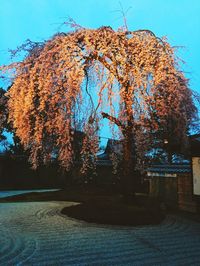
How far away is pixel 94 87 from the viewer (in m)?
7.84

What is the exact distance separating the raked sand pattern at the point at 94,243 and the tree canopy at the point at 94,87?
2002 millimetres

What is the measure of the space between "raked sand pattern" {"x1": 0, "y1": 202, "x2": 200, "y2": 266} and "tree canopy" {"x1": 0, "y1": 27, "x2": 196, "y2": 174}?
200cm

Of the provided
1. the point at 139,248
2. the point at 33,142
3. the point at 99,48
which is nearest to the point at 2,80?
the point at 33,142

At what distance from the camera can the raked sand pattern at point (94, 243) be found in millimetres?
4180

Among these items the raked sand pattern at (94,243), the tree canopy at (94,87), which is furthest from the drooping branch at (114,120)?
the raked sand pattern at (94,243)

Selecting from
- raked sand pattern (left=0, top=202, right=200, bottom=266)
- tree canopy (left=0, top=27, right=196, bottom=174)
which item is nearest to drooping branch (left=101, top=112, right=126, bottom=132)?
tree canopy (left=0, top=27, right=196, bottom=174)

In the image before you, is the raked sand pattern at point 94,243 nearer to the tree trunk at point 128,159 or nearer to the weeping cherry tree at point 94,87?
the tree trunk at point 128,159

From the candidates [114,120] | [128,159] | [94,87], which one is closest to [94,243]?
[128,159]

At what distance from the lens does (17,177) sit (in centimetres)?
2086

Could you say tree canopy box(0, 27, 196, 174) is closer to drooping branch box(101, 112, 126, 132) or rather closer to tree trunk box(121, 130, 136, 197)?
drooping branch box(101, 112, 126, 132)

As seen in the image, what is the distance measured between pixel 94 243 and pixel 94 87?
13.5ft

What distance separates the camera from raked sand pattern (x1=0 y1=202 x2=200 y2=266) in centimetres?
418

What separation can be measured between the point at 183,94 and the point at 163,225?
3.26m

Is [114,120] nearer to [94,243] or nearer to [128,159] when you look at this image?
[128,159]
